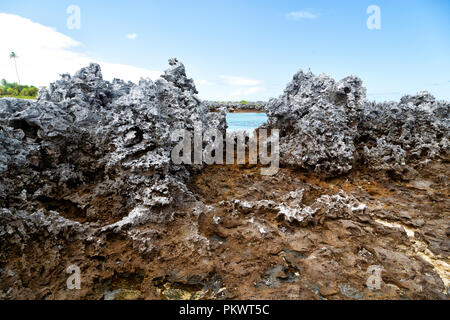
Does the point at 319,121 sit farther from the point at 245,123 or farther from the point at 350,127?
the point at 245,123

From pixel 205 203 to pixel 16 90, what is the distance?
52.4 metres

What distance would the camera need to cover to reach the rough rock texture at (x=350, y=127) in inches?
255

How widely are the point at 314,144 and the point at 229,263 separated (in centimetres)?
409

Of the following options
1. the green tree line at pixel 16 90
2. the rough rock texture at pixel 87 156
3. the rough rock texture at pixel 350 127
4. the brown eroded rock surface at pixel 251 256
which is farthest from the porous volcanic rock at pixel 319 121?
the green tree line at pixel 16 90

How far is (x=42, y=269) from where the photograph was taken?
3.32 metres

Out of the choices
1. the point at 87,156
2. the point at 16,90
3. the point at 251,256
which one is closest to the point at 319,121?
the point at 251,256

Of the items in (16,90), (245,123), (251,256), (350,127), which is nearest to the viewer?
(251,256)

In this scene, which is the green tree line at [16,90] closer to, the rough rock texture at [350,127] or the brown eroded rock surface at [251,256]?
the rough rock texture at [350,127]

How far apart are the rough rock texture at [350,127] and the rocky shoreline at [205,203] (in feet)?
0.13

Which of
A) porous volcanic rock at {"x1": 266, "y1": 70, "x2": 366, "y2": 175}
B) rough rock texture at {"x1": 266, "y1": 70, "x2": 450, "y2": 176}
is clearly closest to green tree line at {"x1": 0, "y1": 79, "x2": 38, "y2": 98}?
porous volcanic rock at {"x1": 266, "y1": 70, "x2": 366, "y2": 175}

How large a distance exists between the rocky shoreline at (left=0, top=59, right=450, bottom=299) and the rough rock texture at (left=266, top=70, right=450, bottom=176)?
0.13ft

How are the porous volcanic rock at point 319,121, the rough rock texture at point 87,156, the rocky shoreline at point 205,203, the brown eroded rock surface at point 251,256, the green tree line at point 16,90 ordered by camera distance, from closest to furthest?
1. the brown eroded rock surface at point 251,256
2. the rocky shoreline at point 205,203
3. the rough rock texture at point 87,156
4. the porous volcanic rock at point 319,121
5. the green tree line at point 16,90

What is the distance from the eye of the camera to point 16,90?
42188 mm

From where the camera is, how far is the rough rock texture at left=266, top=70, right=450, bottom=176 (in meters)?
6.47
